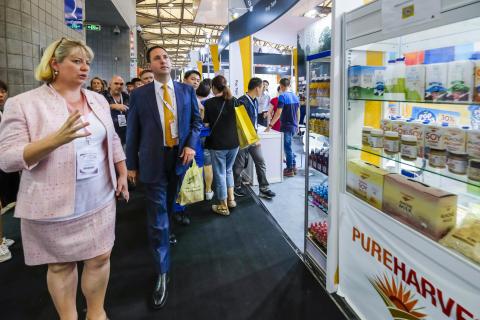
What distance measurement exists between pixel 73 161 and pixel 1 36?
10.7ft

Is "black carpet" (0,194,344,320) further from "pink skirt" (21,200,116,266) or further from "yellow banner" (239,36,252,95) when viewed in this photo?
"yellow banner" (239,36,252,95)

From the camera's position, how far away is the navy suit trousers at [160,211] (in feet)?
7.53

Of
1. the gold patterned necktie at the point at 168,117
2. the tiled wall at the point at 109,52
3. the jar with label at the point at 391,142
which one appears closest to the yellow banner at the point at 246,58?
the gold patterned necktie at the point at 168,117

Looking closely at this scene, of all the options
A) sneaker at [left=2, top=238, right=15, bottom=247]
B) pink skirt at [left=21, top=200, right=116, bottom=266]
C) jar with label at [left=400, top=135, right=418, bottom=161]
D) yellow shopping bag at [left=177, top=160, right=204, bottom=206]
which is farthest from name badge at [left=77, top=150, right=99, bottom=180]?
sneaker at [left=2, top=238, right=15, bottom=247]

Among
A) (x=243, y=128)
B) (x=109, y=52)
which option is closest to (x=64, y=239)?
(x=243, y=128)

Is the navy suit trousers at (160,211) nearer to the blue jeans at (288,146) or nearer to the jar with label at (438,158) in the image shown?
the jar with label at (438,158)

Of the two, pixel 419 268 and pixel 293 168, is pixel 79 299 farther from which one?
pixel 293 168

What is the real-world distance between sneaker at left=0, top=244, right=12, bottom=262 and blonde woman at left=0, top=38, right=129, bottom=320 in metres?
1.51

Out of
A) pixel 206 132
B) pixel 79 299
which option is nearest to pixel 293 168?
pixel 206 132

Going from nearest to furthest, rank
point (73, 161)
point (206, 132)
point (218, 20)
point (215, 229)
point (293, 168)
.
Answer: point (73, 161) → point (215, 229) → point (206, 132) → point (293, 168) → point (218, 20)

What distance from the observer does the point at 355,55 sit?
2.10 m

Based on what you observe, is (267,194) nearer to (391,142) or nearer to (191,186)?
(191,186)

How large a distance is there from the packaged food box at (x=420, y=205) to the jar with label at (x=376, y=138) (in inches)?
8.3

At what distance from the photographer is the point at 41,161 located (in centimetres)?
145
